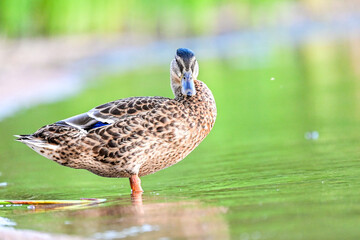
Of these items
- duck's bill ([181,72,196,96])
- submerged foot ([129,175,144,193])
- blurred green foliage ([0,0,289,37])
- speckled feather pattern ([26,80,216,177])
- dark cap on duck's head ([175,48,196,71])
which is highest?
blurred green foliage ([0,0,289,37])

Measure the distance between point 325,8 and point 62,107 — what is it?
157ft

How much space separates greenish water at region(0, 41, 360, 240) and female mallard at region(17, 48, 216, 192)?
215 mm

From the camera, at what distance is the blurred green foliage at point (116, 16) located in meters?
28.5

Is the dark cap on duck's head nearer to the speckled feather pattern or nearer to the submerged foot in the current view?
the speckled feather pattern

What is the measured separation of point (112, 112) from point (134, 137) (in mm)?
290

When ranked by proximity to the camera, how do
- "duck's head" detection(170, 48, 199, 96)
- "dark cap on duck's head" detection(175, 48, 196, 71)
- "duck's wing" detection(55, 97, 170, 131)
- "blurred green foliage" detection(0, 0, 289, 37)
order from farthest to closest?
"blurred green foliage" detection(0, 0, 289, 37), "dark cap on duck's head" detection(175, 48, 196, 71), "duck's head" detection(170, 48, 199, 96), "duck's wing" detection(55, 97, 170, 131)

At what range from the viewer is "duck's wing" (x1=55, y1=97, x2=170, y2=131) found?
6152 millimetres

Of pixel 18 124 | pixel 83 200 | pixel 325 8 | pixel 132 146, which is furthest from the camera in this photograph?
pixel 325 8

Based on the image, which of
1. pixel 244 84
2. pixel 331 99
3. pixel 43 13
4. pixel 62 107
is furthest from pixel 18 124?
pixel 43 13

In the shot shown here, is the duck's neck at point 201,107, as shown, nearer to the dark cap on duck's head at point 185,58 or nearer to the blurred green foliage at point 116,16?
the dark cap on duck's head at point 185,58

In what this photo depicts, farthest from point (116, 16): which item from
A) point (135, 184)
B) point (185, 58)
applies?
point (135, 184)

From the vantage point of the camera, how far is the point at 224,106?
12.4 meters

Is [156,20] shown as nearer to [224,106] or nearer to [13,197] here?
[224,106]

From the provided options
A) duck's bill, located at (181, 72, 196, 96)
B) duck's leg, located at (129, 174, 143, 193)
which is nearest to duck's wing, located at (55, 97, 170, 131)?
duck's bill, located at (181, 72, 196, 96)
